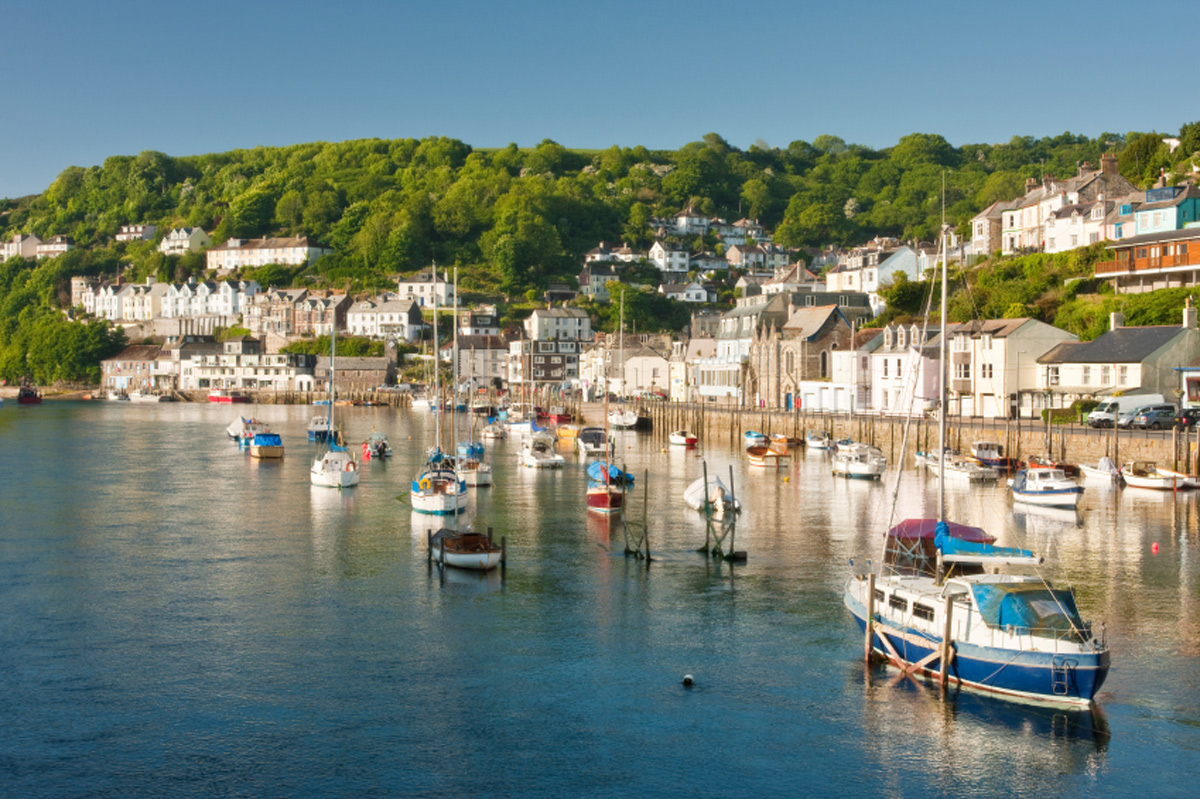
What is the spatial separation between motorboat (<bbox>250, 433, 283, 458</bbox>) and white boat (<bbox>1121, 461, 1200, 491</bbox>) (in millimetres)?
48209

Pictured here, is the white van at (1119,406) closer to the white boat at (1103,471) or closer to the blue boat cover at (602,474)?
the white boat at (1103,471)

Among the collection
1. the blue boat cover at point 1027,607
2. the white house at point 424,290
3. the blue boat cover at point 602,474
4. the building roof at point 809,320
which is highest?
the white house at point 424,290

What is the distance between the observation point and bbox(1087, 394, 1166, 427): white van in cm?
5694

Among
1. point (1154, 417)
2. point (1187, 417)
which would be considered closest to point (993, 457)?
point (1154, 417)

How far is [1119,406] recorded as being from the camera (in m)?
57.8

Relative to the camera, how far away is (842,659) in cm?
2472

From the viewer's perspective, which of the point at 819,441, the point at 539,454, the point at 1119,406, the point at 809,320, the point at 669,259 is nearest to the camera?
the point at 1119,406

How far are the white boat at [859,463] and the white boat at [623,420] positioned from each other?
111ft

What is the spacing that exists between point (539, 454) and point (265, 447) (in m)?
18.4

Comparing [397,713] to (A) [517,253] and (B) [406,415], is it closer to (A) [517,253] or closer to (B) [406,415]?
(B) [406,415]

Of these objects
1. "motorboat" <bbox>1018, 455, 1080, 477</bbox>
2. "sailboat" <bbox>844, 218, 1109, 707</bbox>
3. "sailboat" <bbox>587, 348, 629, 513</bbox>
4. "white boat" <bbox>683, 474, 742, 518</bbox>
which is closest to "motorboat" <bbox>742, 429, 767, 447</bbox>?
"motorboat" <bbox>1018, 455, 1080, 477</bbox>

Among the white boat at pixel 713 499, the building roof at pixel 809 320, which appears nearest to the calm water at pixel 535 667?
the white boat at pixel 713 499

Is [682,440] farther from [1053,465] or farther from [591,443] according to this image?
[1053,465]

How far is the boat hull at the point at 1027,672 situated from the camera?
20688mm
